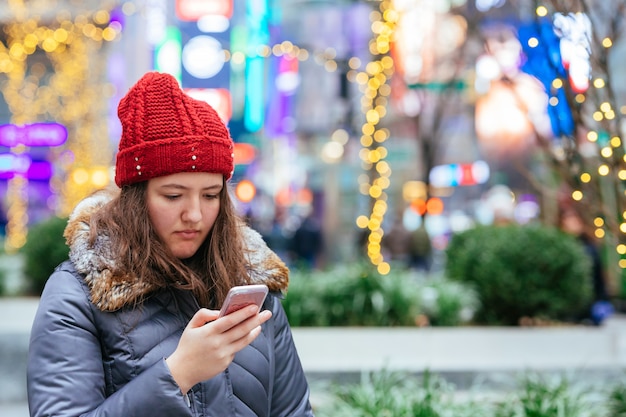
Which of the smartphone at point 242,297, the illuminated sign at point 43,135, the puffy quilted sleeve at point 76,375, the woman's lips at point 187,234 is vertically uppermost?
the illuminated sign at point 43,135

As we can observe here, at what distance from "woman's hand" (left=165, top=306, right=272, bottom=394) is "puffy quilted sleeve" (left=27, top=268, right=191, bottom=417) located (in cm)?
3

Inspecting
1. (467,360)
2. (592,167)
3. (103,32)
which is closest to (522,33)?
(592,167)

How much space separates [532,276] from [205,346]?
691 centimetres

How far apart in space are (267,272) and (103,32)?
37.1ft

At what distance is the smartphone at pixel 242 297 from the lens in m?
1.80

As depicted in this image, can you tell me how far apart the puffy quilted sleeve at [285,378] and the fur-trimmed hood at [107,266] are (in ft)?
0.31

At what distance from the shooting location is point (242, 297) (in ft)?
6.00

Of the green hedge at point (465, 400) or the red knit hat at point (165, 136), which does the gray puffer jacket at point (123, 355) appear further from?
the green hedge at point (465, 400)

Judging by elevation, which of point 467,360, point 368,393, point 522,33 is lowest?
point 467,360

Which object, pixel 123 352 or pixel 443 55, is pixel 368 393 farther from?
pixel 443 55

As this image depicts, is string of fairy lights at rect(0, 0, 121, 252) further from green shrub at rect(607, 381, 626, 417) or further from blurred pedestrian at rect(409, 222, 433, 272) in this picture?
green shrub at rect(607, 381, 626, 417)

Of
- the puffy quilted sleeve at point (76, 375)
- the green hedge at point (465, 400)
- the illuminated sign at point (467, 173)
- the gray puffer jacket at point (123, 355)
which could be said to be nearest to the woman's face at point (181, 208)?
the gray puffer jacket at point (123, 355)

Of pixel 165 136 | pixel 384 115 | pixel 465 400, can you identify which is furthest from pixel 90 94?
pixel 165 136

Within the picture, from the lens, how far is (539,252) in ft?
27.1
